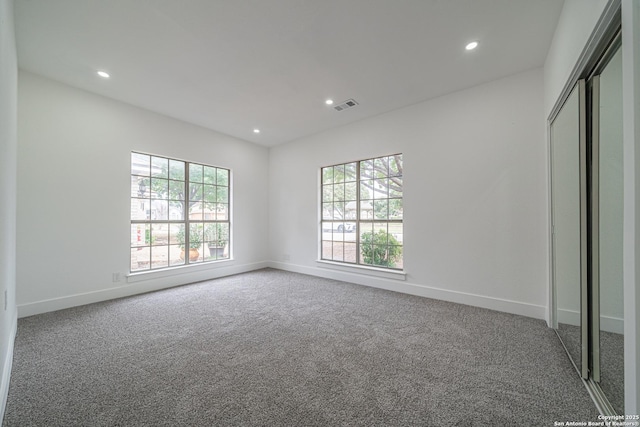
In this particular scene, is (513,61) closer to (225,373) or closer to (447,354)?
(447,354)

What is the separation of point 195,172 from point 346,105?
10.2 feet

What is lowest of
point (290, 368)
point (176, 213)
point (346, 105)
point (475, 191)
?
point (290, 368)

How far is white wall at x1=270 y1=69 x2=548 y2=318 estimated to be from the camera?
289 cm

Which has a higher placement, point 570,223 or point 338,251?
point 570,223

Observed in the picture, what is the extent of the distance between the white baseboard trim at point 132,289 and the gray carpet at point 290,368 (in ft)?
0.59

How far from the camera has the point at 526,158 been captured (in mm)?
2936

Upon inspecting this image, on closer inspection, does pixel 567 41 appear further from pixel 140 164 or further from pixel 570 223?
pixel 140 164

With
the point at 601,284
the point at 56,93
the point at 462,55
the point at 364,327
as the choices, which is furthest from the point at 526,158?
the point at 56,93

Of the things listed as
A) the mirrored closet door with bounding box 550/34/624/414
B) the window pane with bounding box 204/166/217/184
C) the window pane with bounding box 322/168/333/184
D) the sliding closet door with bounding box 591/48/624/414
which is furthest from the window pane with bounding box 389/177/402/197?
the window pane with bounding box 204/166/217/184

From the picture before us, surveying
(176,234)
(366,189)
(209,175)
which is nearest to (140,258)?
(176,234)

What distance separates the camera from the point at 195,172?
4.72 m

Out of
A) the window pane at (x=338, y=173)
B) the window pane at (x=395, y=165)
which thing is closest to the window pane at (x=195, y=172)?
the window pane at (x=338, y=173)

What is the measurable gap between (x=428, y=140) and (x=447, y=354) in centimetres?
284

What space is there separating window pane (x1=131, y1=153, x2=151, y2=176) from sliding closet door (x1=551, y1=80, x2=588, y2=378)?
5317 mm
